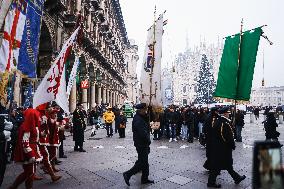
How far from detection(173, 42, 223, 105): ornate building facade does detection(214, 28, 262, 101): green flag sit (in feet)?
399

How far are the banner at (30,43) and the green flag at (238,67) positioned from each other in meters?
4.58

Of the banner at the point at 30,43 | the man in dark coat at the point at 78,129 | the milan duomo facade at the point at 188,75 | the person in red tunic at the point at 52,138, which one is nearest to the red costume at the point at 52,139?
the person in red tunic at the point at 52,138

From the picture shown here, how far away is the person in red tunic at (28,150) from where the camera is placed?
Answer: 563 cm

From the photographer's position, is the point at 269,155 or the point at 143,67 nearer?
the point at 269,155

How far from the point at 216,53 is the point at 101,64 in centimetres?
14620

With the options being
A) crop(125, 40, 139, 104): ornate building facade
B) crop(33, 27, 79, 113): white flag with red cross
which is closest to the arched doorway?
crop(33, 27, 79, 113): white flag with red cross

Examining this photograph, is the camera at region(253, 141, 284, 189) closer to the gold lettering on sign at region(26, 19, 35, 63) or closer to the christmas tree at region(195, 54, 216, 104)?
the gold lettering on sign at region(26, 19, 35, 63)

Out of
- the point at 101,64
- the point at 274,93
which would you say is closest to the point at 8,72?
the point at 101,64

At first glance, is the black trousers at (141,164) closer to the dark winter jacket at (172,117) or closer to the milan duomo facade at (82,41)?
the milan duomo facade at (82,41)

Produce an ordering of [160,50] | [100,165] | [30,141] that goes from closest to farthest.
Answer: [30,141] → [160,50] → [100,165]

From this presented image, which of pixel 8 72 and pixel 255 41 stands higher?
pixel 255 41

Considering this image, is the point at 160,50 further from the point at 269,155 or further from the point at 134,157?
the point at 269,155

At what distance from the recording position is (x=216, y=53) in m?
175

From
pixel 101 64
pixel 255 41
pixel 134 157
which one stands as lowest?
pixel 134 157
